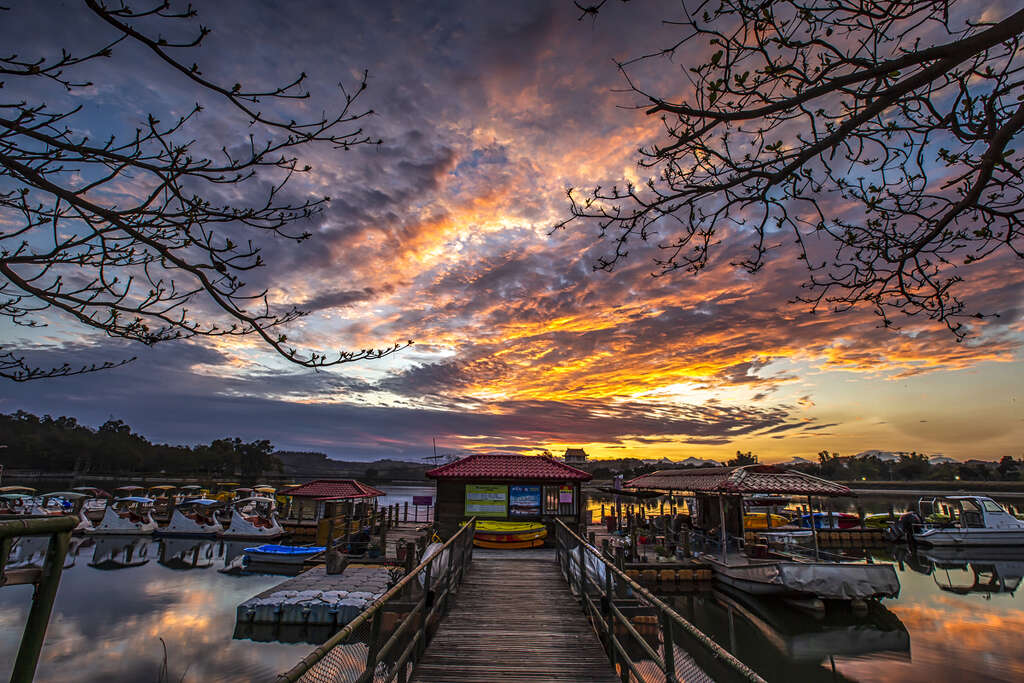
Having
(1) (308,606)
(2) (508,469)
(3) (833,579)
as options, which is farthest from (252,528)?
(3) (833,579)

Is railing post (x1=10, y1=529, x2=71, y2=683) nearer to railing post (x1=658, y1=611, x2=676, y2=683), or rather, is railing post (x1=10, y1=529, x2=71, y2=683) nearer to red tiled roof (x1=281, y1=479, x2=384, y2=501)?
railing post (x1=658, y1=611, x2=676, y2=683)

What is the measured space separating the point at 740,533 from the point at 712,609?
15.2ft

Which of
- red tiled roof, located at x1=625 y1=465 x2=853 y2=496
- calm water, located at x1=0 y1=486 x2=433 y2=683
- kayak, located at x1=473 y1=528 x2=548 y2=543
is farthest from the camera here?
kayak, located at x1=473 y1=528 x2=548 y2=543

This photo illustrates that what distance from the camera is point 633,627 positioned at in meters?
5.78

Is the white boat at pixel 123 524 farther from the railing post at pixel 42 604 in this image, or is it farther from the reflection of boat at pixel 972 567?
the reflection of boat at pixel 972 567

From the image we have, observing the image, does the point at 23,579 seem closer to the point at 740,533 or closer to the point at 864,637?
the point at 864,637

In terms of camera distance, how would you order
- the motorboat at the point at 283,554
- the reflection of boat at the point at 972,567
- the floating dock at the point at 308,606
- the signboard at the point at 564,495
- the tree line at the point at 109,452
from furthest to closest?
the tree line at the point at 109,452, the motorboat at the point at 283,554, the reflection of boat at the point at 972,567, the signboard at the point at 564,495, the floating dock at the point at 308,606

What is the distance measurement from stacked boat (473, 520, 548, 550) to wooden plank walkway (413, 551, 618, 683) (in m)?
7.23

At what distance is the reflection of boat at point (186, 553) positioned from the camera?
27.3 meters

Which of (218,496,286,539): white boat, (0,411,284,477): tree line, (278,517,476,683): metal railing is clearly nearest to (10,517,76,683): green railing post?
(278,517,476,683): metal railing

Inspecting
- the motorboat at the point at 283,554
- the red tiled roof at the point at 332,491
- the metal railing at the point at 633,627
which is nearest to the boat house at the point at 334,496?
the red tiled roof at the point at 332,491

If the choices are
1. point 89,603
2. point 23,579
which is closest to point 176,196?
point 23,579

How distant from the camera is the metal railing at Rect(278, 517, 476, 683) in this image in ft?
11.6

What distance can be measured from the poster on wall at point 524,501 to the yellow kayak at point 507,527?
0.48 metres
